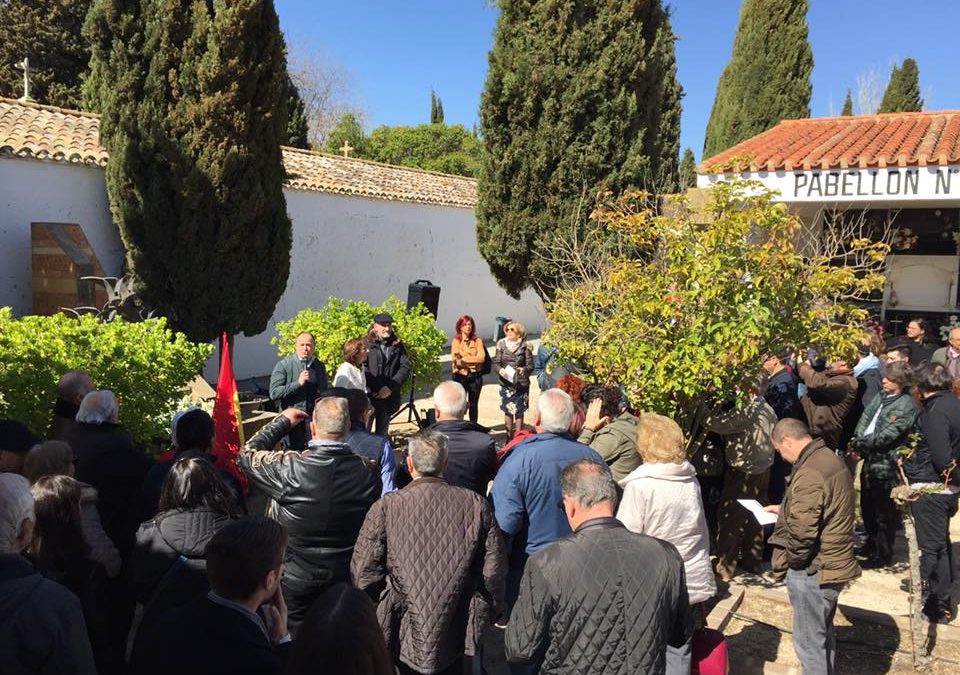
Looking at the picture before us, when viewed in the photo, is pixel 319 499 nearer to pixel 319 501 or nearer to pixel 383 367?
pixel 319 501

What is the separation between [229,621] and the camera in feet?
6.72

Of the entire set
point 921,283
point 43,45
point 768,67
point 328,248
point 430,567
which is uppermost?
point 43,45

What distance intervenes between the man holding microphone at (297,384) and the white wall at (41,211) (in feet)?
19.8

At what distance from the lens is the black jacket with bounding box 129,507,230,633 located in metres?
2.77

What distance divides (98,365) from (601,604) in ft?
14.2

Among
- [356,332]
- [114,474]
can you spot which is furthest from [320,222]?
[114,474]

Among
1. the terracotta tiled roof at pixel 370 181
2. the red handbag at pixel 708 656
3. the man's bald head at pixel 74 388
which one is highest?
the terracotta tiled roof at pixel 370 181

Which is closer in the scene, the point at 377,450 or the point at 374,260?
the point at 377,450

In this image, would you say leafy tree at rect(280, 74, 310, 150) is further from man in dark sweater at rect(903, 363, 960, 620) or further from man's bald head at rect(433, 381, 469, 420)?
man in dark sweater at rect(903, 363, 960, 620)

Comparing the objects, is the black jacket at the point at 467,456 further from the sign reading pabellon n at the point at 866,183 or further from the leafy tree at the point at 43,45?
the leafy tree at the point at 43,45

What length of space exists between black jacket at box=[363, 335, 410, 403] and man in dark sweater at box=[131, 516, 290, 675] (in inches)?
205

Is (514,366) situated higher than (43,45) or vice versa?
(43,45)

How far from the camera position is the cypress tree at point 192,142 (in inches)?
392

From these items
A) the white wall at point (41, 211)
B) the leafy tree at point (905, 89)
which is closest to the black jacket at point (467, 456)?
the white wall at point (41, 211)
